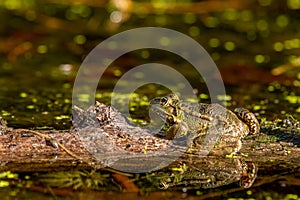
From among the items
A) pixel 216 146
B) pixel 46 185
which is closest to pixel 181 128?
pixel 216 146

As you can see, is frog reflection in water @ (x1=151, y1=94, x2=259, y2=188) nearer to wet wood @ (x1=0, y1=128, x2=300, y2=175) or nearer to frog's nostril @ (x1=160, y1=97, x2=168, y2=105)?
frog's nostril @ (x1=160, y1=97, x2=168, y2=105)

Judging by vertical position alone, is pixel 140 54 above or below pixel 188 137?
above

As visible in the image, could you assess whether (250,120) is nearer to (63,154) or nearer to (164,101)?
(164,101)

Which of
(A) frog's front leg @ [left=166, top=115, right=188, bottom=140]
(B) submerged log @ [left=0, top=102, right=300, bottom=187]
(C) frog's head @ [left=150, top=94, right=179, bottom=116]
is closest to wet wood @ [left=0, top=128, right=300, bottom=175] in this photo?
(B) submerged log @ [left=0, top=102, right=300, bottom=187]

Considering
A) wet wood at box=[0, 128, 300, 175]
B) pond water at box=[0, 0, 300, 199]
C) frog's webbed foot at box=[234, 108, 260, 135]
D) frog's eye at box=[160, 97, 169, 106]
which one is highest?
pond water at box=[0, 0, 300, 199]

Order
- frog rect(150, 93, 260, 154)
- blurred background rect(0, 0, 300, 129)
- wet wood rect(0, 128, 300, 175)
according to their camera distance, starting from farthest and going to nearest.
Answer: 1. blurred background rect(0, 0, 300, 129)
2. frog rect(150, 93, 260, 154)
3. wet wood rect(0, 128, 300, 175)

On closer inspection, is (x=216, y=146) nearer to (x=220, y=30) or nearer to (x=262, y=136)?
(x=262, y=136)

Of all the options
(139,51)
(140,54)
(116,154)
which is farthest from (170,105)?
(139,51)
